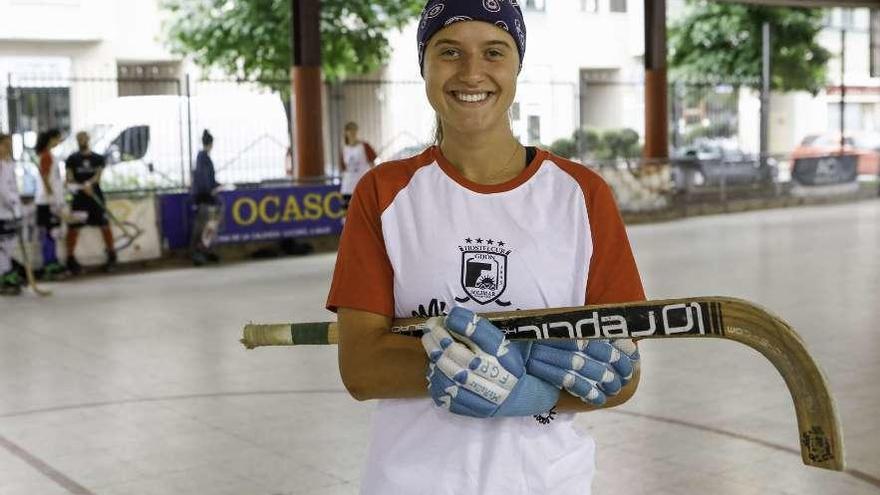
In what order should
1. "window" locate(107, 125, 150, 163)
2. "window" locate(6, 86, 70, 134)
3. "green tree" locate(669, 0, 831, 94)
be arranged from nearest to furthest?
"window" locate(6, 86, 70, 134) → "window" locate(107, 125, 150, 163) → "green tree" locate(669, 0, 831, 94)

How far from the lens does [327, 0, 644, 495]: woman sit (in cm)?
220

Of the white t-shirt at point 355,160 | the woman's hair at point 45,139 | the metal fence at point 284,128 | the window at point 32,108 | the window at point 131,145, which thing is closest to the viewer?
the woman's hair at point 45,139

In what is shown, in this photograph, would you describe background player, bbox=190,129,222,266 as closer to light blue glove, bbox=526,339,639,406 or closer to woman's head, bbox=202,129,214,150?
woman's head, bbox=202,129,214,150

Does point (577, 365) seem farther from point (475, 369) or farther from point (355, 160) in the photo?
point (355, 160)

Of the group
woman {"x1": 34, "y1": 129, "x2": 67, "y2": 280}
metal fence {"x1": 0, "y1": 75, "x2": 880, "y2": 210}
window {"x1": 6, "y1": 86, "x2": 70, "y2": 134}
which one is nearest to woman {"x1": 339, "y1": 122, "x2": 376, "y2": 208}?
metal fence {"x1": 0, "y1": 75, "x2": 880, "y2": 210}

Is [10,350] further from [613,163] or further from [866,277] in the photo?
[613,163]

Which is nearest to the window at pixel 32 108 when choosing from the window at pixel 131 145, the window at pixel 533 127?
the window at pixel 131 145

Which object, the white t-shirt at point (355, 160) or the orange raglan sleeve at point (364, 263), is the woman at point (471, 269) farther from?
the white t-shirt at point (355, 160)

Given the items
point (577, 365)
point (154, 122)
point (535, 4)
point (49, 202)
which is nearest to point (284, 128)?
point (154, 122)

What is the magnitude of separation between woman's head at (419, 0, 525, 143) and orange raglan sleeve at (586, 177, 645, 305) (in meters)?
0.26

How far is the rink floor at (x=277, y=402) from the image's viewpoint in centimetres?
619

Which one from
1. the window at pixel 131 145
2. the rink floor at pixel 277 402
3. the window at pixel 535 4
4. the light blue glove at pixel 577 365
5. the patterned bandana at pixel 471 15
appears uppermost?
the window at pixel 535 4

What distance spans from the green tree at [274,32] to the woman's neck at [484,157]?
1848 cm

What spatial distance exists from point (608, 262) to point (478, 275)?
0.24 m
